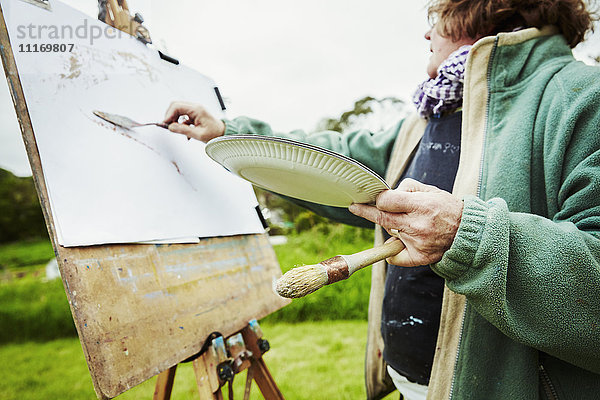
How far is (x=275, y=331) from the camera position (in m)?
2.70

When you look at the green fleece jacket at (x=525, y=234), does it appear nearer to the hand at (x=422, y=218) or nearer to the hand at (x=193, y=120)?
the hand at (x=422, y=218)

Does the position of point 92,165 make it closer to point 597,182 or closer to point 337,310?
point 597,182

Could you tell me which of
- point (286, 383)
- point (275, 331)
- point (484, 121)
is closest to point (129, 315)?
point (484, 121)

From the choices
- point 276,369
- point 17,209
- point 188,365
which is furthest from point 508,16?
point 17,209

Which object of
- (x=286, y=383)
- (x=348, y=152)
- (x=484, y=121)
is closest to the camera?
(x=484, y=121)

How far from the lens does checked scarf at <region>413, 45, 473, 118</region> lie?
863 mm

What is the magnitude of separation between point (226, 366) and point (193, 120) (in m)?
0.70

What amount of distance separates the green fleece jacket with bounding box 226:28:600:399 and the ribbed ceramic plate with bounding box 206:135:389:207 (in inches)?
7.0

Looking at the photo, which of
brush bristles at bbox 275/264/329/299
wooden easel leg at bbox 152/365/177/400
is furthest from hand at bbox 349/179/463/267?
wooden easel leg at bbox 152/365/177/400

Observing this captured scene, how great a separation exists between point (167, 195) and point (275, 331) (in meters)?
2.06

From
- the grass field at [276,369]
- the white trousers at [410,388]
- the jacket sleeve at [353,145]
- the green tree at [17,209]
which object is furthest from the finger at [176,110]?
the green tree at [17,209]

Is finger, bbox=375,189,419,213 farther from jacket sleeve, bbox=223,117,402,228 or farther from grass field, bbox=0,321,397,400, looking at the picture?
grass field, bbox=0,321,397,400

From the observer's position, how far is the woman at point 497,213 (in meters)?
0.54

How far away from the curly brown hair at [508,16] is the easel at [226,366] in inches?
41.0
